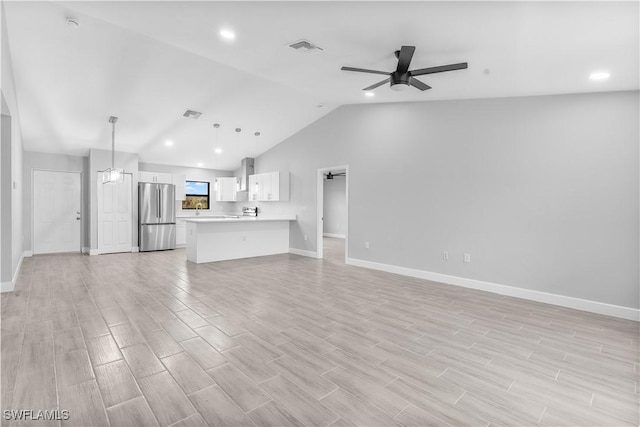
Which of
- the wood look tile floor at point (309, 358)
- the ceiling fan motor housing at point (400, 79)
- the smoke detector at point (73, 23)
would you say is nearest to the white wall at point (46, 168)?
the wood look tile floor at point (309, 358)

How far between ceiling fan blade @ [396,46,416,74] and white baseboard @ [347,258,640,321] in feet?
11.0

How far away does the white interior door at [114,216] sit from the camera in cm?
748

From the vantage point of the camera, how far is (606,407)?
6.20ft

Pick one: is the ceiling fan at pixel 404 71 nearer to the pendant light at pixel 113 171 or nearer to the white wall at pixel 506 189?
the white wall at pixel 506 189

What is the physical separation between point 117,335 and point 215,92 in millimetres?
4201

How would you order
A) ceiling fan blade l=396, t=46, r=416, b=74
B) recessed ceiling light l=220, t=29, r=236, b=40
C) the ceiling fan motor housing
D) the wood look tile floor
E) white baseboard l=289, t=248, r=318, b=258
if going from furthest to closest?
white baseboard l=289, t=248, r=318, b=258 → the ceiling fan motor housing → recessed ceiling light l=220, t=29, r=236, b=40 → ceiling fan blade l=396, t=46, r=416, b=74 → the wood look tile floor

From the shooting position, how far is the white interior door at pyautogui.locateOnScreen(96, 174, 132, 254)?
7480 millimetres

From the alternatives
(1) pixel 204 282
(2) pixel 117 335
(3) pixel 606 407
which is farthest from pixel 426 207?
(2) pixel 117 335

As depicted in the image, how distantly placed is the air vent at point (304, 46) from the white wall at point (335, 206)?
8.13 m

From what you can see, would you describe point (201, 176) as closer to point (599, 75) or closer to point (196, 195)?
point (196, 195)

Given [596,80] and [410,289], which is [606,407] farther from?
[596,80]

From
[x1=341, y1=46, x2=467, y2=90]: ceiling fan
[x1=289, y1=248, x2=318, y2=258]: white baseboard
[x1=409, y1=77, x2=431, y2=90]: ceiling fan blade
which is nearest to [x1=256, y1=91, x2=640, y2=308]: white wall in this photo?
[x1=289, y1=248, x2=318, y2=258]: white baseboard

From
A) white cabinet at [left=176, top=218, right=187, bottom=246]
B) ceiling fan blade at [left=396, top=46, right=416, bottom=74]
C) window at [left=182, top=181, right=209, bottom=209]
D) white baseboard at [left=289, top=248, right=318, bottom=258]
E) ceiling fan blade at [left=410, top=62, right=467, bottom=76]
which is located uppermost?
ceiling fan blade at [left=396, top=46, right=416, bottom=74]

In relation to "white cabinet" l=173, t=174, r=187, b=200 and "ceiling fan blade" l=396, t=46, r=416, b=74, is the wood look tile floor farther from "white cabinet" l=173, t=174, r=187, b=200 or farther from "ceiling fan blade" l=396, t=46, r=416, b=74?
"white cabinet" l=173, t=174, r=187, b=200
